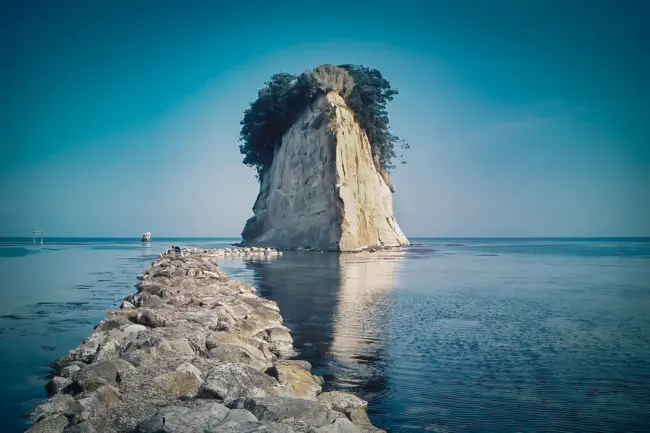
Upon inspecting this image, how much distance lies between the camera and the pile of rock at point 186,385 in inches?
183

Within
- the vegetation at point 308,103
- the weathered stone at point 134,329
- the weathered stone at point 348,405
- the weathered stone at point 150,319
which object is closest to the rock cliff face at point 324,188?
the vegetation at point 308,103

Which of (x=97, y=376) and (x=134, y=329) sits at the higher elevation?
(x=134, y=329)

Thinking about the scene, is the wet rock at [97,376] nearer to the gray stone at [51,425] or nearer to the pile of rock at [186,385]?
the pile of rock at [186,385]

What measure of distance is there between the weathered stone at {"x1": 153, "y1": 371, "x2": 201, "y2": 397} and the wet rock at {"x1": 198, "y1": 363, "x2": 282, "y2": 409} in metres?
0.26

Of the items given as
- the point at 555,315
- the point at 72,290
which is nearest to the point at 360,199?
the point at 72,290

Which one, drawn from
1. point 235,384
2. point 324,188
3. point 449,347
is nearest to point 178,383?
point 235,384

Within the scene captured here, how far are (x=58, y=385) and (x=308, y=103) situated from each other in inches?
1912

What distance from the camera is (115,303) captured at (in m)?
15.3

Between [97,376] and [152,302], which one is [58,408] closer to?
[97,376]

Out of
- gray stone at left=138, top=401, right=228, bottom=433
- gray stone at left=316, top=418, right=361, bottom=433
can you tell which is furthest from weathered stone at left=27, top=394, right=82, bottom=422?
gray stone at left=316, top=418, right=361, bottom=433

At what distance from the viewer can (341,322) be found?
11.9 metres

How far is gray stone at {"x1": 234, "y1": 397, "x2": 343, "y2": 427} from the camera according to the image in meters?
4.71

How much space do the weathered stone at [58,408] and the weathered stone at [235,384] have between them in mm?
1223

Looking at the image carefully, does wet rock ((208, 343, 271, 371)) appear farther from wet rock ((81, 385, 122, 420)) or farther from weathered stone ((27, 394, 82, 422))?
weathered stone ((27, 394, 82, 422))
